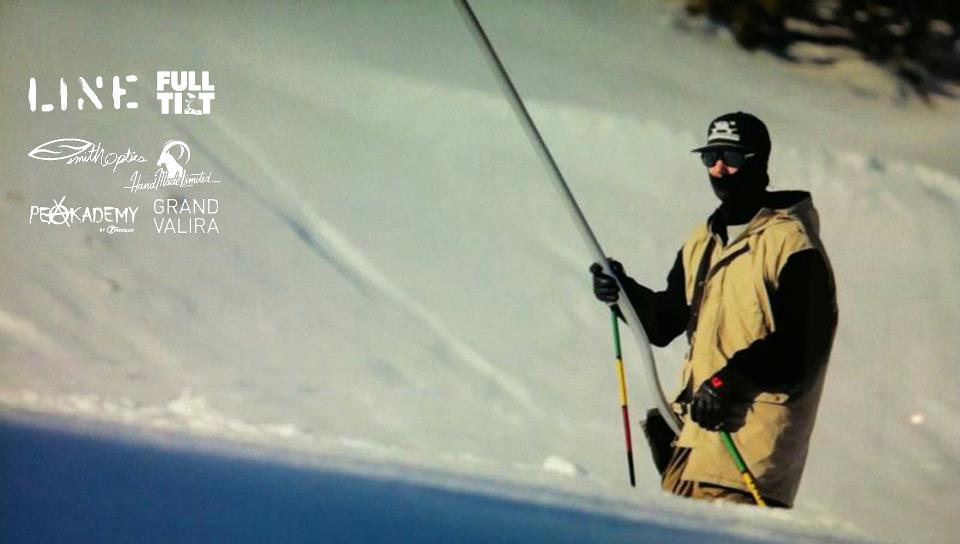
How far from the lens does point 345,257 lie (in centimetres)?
235

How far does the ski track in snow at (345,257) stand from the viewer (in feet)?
7.56

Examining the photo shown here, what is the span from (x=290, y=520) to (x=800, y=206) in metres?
1.45

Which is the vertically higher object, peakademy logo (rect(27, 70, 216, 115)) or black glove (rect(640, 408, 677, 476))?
peakademy logo (rect(27, 70, 216, 115))

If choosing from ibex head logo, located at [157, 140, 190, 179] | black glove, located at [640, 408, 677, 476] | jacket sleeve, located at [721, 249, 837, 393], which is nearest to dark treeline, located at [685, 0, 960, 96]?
jacket sleeve, located at [721, 249, 837, 393]

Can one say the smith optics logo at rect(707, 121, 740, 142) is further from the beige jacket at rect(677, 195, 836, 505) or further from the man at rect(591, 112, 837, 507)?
the beige jacket at rect(677, 195, 836, 505)

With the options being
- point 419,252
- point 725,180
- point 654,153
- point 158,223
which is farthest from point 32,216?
point 725,180

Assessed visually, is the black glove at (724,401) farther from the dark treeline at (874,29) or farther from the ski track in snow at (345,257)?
the dark treeline at (874,29)

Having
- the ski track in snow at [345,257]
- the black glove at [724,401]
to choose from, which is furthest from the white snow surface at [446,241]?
the black glove at [724,401]

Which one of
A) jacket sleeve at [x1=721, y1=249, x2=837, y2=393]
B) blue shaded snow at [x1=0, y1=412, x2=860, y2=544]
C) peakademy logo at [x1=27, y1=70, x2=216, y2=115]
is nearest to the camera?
jacket sleeve at [x1=721, y1=249, x2=837, y2=393]

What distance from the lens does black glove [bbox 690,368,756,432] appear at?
2.18m

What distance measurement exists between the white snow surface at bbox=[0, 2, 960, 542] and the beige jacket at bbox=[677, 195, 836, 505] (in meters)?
0.05

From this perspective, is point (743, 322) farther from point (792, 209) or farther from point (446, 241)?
point (446, 241)

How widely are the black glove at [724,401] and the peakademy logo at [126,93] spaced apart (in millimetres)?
1416

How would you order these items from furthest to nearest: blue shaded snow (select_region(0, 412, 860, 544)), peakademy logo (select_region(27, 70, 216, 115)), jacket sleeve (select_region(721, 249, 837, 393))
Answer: peakademy logo (select_region(27, 70, 216, 115)), blue shaded snow (select_region(0, 412, 860, 544)), jacket sleeve (select_region(721, 249, 837, 393))
